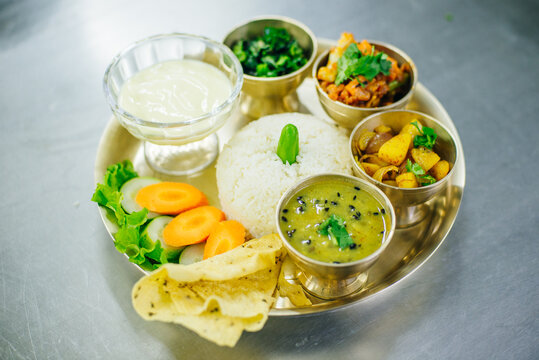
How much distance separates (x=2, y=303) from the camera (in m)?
2.35

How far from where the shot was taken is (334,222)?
1995 millimetres

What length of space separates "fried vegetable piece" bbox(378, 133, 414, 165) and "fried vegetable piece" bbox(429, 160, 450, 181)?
6.3 inches

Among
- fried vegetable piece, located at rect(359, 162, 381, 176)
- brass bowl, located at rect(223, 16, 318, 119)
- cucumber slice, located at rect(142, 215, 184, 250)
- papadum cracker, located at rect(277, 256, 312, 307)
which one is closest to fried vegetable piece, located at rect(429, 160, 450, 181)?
fried vegetable piece, located at rect(359, 162, 381, 176)

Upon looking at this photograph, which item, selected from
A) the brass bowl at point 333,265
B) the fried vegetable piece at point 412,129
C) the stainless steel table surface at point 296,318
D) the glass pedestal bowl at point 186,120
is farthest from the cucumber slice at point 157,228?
the fried vegetable piece at point 412,129

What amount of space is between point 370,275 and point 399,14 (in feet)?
8.29

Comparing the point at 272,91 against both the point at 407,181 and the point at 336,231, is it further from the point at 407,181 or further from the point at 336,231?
the point at 336,231

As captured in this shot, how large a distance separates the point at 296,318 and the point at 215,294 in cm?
52

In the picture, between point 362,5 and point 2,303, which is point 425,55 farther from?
point 2,303

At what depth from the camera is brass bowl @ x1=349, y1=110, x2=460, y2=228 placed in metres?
2.18

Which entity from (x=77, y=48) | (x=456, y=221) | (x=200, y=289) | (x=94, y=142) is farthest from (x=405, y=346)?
(x=77, y=48)

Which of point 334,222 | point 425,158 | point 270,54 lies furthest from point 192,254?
point 270,54

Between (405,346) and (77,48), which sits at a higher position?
(77,48)

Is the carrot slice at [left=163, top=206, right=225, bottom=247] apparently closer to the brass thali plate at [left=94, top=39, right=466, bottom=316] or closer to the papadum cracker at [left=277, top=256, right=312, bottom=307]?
the brass thali plate at [left=94, top=39, right=466, bottom=316]

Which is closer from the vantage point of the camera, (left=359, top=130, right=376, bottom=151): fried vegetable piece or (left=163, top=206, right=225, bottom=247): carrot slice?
(left=163, top=206, right=225, bottom=247): carrot slice
